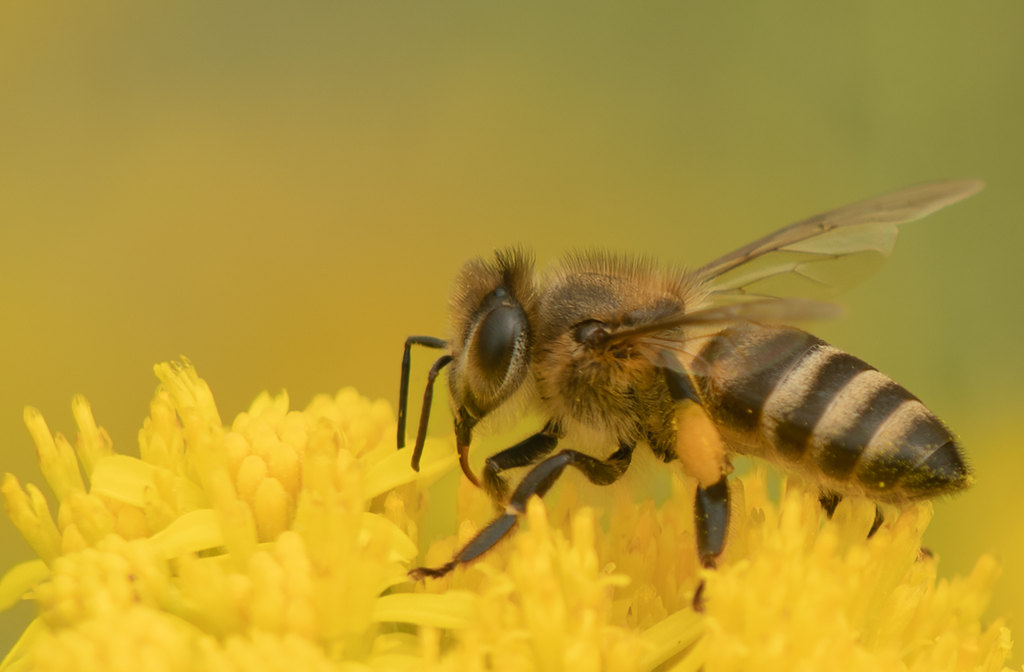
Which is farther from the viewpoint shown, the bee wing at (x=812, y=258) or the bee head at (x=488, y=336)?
the bee wing at (x=812, y=258)

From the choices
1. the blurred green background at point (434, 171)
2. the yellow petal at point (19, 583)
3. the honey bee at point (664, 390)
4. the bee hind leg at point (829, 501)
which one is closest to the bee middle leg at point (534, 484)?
the honey bee at point (664, 390)

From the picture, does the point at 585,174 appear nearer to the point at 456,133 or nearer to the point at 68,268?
the point at 456,133

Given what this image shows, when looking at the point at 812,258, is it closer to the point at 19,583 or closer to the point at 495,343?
the point at 495,343

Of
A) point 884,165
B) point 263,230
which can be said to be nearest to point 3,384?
point 263,230

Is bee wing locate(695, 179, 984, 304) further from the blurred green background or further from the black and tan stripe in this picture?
the blurred green background

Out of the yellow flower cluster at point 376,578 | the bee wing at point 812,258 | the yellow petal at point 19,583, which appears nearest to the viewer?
the yellow flower cluster at point 376,578

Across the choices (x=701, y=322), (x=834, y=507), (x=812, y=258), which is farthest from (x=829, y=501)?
(x=812, y=258)

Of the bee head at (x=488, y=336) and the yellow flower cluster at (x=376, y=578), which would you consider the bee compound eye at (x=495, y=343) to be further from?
the yellow flower cluster at (x=376, y=578)
